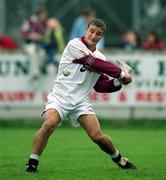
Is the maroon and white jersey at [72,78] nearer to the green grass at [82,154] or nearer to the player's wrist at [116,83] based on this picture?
the player's wrist at [116,83]

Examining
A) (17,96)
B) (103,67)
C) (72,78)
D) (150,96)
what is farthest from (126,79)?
(17,96)

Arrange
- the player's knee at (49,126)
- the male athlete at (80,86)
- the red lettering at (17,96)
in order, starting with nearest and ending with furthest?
1. the player's knee at (49,126)
2. the male athlete at (80,86)
3. the red lettering at (17,96)

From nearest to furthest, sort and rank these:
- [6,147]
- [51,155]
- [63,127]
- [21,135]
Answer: [51,155], [6,147], [21,135], [63,127]

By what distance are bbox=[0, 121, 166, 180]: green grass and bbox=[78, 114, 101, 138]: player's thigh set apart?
613 millimetres

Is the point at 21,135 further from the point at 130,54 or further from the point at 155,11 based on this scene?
the point at 155,11

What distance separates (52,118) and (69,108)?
1.31 ft

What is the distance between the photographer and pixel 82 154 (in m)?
17.5

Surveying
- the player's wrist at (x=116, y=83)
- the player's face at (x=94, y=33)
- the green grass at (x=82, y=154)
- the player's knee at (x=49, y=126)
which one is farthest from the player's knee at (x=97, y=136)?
the player's face at (x=94, y=33)

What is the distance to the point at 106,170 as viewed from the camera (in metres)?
14.4

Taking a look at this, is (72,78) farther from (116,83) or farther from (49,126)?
(49,126)

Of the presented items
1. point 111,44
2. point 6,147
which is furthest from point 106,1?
point 6,147

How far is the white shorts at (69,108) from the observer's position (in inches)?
543

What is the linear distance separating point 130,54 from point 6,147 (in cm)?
809

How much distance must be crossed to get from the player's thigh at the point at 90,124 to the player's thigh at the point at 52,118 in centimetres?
42
